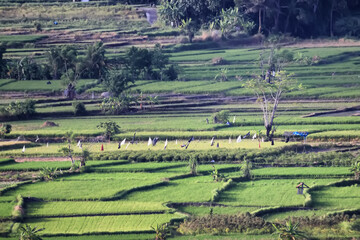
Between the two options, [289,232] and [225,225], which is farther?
[225,225]

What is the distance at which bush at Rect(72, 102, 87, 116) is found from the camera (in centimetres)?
4240

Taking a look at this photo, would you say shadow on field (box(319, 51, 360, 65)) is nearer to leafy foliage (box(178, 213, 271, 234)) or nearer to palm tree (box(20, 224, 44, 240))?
leafy foliage (box(178, 213, 271, 234))

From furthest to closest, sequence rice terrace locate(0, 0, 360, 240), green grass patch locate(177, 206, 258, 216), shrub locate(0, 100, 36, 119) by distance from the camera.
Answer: shrub locate(0, 100, 36, 119) < green grass patch locate(177, 206, 258, 216) < rice terrace locate(0, 0, 360, 240)

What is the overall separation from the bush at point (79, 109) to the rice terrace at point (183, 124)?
0.13 m

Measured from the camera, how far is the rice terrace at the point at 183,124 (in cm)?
2361

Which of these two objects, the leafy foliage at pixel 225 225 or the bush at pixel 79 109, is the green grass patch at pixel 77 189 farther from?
the bush at pixel 79 109

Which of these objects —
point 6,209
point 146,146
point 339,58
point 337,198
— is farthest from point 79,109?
point 339,58

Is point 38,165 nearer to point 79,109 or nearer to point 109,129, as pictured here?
point 109,129

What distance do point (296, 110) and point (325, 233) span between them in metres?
21.2

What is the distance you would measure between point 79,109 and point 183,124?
8.30 m

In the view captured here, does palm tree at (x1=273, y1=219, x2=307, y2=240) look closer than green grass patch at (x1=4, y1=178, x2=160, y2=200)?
Yes

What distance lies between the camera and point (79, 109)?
42.5 m

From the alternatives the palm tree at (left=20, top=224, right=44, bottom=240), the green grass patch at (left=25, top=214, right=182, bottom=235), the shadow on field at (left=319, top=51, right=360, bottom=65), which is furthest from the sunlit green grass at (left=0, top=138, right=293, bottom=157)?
the shadow on field at (left=319, top=51, right=360, bottom=65)

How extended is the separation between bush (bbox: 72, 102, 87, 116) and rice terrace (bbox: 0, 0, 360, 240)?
0.13 metres
